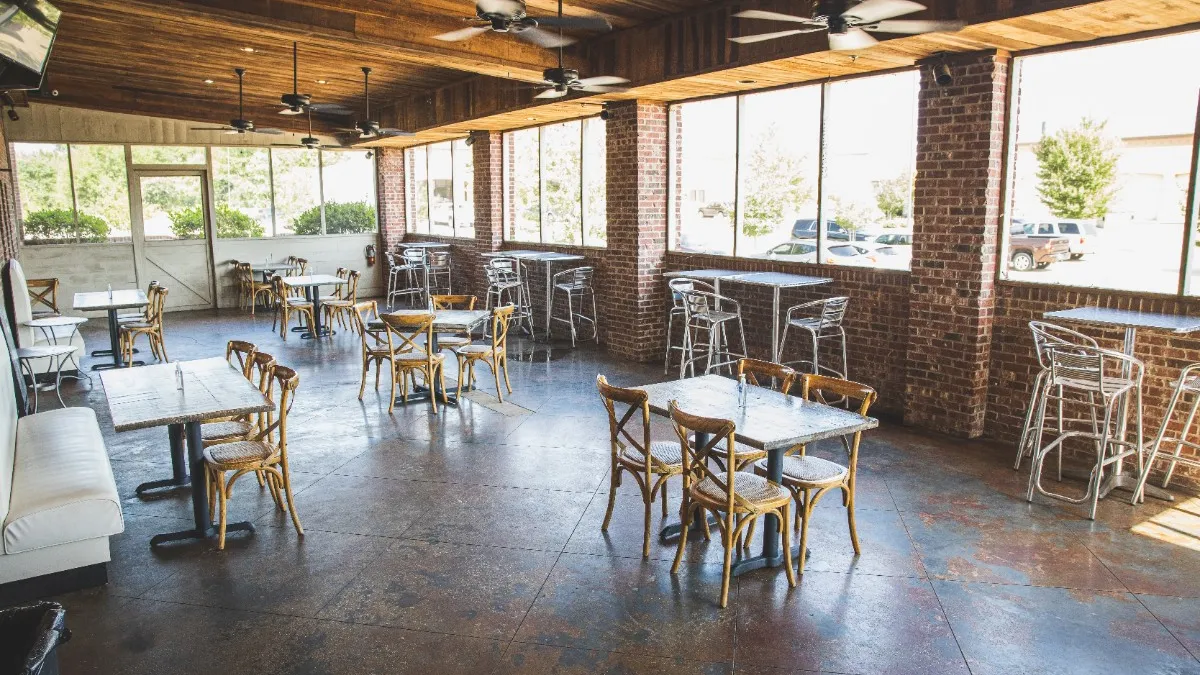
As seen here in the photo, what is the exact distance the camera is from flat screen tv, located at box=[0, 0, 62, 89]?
3.91 metres

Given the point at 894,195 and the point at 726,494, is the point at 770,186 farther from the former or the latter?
the point at 726,494

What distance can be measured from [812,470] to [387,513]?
7.99 feet

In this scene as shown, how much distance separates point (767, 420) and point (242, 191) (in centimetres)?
1278

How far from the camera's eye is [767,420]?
12.6 ft

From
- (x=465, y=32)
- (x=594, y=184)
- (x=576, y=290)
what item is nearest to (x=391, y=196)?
(x=594, y=184)

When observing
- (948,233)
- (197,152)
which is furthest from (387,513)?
(197,152)

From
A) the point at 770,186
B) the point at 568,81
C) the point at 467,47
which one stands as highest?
the point at 467,47

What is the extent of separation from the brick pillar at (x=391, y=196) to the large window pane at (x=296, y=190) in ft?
3.83

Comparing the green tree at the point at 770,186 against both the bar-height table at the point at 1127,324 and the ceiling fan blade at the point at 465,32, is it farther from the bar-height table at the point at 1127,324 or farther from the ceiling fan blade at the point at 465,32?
the ceiling fan blade at the point at 465,32

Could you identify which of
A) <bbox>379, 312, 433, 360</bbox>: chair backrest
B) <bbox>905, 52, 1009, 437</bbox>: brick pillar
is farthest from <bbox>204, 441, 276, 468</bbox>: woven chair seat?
<bbox>905, 52, 1009, 437</bbox>: brick pillar

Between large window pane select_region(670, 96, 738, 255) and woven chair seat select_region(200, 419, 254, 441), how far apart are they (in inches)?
208

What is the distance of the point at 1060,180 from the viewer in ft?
18.8

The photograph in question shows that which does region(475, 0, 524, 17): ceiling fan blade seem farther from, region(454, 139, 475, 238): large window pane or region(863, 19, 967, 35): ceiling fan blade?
region(454, 139, 475, 238): large window pane

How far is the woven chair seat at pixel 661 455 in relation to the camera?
13.4ft
